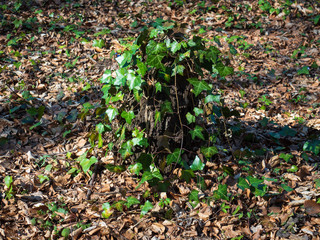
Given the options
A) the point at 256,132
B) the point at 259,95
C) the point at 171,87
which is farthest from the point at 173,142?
the point at 259,95

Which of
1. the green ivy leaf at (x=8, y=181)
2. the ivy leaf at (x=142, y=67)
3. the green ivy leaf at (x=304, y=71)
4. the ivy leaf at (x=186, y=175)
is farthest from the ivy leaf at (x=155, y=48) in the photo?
the green ivy leaf at (x=304, y=71)

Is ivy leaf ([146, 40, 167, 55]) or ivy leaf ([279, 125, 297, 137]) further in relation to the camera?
ivy leaf ([279, 125, 297, 137])

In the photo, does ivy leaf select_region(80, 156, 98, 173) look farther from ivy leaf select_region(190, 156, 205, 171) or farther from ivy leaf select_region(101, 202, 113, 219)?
ivy leaf select_region(190, 156, 205, 171)

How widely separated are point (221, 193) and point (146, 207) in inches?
26.6

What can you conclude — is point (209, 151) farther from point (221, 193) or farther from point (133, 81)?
point (133, 81)

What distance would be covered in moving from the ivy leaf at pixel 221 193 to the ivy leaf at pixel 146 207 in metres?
0.59

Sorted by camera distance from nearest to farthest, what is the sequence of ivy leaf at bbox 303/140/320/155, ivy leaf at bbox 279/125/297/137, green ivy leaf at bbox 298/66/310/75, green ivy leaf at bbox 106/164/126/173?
green ivy leaf at bbox 106/164/126/173, ivy leaf at bbox 303/140/320/155, ivy leaf at bbox 279/125/297/137, green ivy leaf at bbox 298/66/310/75

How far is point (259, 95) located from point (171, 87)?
1.91m

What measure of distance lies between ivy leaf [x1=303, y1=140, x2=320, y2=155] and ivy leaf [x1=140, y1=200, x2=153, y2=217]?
5.51 ft

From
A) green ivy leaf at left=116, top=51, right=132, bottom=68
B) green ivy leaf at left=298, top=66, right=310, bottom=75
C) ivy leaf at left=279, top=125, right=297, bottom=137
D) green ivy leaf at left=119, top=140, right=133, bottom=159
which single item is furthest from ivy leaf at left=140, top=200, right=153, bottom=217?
green ivy leaf at left=298, top=66, right=310, bottom=75

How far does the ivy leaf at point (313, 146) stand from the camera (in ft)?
9.89

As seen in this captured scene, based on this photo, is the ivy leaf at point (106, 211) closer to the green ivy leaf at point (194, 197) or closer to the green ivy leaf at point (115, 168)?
the green ivy leaf at point (115, 168)

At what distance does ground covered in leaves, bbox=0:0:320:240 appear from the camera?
8.40 feet

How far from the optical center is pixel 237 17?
5.72 metres
